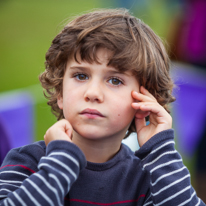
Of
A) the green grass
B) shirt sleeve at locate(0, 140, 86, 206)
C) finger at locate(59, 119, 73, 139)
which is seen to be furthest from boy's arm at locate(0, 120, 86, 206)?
the green grass

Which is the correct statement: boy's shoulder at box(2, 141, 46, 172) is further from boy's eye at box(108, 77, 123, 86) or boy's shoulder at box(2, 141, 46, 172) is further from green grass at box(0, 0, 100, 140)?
green grass at box(0, 0, 100, 140)

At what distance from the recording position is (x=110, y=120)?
4.59 ft

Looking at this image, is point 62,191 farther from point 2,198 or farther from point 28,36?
point 28,36

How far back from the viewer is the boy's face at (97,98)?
4.46 feet

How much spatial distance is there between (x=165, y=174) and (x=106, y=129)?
0.31 metres

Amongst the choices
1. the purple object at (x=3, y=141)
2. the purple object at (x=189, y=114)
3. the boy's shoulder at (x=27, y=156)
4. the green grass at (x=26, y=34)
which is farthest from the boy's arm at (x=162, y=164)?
the green grass at (x=26, y=34)

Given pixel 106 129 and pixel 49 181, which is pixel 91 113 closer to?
pixel 106 129

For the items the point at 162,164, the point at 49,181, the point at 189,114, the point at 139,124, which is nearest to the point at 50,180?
the point at 49,181

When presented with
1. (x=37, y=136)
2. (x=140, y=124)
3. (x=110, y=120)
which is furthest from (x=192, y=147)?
(x=110, y=120)

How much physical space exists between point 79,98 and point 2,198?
0.50 m

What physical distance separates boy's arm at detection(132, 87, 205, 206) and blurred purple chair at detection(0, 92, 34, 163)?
1.66 metres

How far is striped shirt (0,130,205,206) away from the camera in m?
1.15

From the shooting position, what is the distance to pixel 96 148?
1528mm

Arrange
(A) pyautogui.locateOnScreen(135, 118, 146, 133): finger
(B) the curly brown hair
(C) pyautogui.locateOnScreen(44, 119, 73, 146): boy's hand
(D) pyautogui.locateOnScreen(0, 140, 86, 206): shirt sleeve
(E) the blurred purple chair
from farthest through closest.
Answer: (E) the blurred purple chair
(A) pyautogui.locateOnScreen(135, 118, 146, 133): finger
(B) the curly brown hair
(C) pyautogui.locateOnScreen(44, 119, 73, 146): boy's hand
(D) pyautogui.locateOnScreen(0, 140, 86, 206): shirt sleeve
